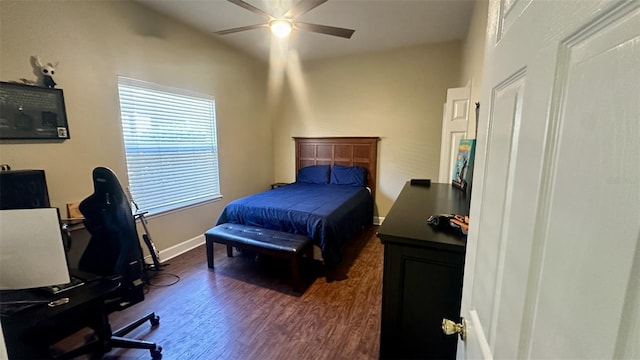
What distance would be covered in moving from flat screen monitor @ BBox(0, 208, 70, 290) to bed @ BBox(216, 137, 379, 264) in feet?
5.71

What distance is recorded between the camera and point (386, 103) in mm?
4133

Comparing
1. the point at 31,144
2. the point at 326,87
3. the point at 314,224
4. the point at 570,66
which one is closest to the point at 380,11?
the point at 326,87

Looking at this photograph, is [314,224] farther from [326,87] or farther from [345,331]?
[326,87]

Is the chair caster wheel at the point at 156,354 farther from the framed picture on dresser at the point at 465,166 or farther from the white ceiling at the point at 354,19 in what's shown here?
the white ceiling at the point at 354,19

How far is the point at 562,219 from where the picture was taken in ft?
1.12

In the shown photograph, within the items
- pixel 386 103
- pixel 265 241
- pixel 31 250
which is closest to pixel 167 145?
pixel 265 241

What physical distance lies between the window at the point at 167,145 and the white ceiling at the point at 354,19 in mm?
870

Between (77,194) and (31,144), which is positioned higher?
(31,144)

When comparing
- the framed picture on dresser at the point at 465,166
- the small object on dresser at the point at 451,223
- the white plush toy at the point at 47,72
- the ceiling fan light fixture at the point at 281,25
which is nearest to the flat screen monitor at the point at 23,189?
the white plush toy at the point at 47,72

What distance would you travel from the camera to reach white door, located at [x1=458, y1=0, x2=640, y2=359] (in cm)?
24

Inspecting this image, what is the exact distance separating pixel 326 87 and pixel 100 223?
3741 millimetres

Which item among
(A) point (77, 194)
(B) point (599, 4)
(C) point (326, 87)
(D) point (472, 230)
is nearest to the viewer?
(B) point (599, 4)

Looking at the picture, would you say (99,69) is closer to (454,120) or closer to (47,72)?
(47,72)

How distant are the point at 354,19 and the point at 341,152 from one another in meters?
2.02
